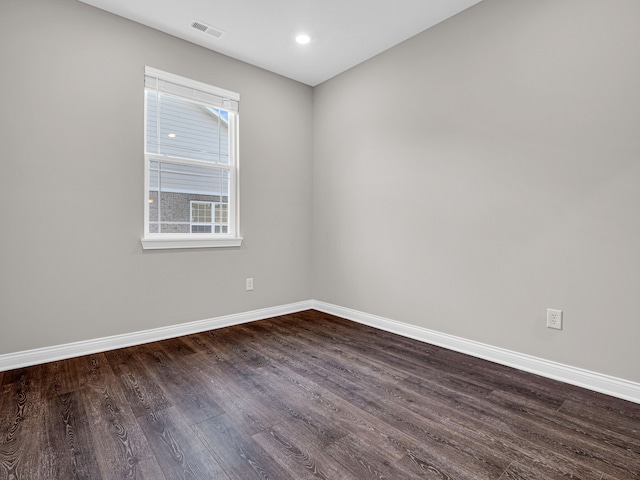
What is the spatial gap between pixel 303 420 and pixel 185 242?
1.98m

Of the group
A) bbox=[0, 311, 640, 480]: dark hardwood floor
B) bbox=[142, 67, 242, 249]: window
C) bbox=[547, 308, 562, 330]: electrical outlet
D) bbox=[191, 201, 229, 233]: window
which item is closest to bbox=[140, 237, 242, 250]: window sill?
bbox=[142, 67, 242, 249]: window

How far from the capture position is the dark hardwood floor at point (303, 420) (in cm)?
136

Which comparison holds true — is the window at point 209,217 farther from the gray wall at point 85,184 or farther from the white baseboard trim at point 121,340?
the white baseboard trim at point 121,340

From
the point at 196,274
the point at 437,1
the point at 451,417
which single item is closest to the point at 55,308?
the point at 196,274

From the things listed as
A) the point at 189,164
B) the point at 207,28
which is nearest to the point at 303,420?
the point at 189,164

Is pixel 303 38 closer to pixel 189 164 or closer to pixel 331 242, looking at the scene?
pixel 189 164

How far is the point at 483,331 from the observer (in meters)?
2.55

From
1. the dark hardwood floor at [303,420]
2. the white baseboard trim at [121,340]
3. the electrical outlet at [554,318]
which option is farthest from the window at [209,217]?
the electrical outlet at [554,318]

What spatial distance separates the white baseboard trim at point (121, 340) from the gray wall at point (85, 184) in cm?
5

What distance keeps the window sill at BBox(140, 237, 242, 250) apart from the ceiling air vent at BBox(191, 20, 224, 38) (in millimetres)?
1829

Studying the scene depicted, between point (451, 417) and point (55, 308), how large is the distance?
9.07ft

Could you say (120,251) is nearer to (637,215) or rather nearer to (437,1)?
(437,1)

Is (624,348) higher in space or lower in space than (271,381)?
higher

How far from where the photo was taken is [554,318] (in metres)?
2.20
